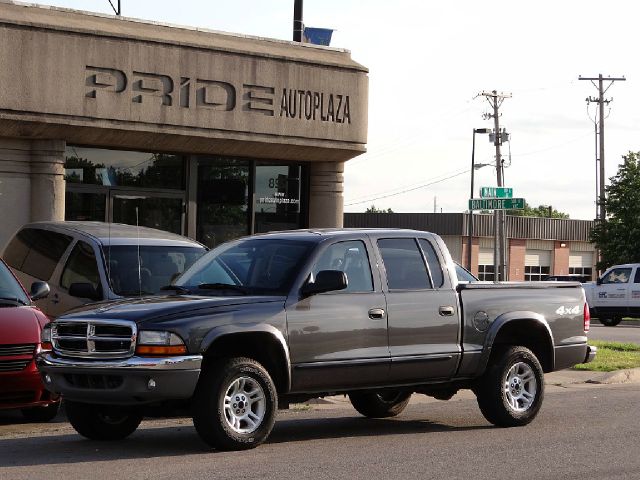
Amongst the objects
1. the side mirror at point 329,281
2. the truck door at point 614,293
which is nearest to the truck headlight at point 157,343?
the side mirror at point 329,281

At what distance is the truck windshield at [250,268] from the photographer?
34.3 ft

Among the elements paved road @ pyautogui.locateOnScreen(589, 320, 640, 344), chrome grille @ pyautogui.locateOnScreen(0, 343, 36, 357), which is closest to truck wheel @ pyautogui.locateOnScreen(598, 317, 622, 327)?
paved road @ pyautogui.locateOnScreen(589, 320, 640, 344)

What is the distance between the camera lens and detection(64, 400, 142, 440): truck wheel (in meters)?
10.5

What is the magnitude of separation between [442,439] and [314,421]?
1.88 m

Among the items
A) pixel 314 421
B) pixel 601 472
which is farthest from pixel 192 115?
pixel 601 472

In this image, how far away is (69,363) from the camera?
9797 mm

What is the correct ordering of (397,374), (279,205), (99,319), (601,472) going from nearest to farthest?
(601,472), (99,319), (397,374), (279,205)

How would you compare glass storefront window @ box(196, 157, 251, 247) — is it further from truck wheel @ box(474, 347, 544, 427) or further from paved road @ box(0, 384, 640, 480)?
truck wheel @ box(474, 347, 544, 427)

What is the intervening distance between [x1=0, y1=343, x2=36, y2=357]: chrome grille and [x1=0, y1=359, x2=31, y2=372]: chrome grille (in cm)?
6

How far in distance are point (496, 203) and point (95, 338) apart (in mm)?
17726

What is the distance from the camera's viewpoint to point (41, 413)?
40.5ft

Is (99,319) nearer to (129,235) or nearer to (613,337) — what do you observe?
(129,235)

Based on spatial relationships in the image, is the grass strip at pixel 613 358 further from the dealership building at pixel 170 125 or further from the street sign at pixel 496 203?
the dealership building at pixel 170 125

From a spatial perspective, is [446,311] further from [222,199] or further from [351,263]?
[222,199]
